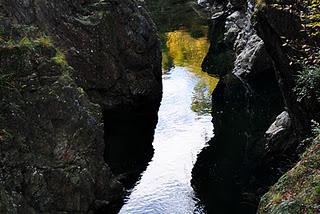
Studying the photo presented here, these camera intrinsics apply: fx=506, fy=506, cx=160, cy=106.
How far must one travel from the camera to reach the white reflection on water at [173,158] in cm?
2680

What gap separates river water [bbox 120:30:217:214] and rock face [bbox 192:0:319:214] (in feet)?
2.66

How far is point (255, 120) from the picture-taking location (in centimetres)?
3703

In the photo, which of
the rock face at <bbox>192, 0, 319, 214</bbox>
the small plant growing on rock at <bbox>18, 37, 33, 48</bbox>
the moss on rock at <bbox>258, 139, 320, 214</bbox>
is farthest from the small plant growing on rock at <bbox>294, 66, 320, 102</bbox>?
the small plant growing on rock at <bbox>18, 37, 33, 48</bbox>

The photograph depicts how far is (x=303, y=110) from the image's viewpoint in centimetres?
2448

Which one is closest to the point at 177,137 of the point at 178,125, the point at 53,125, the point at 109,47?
the point at 178,125

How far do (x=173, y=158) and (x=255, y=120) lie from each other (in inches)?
313

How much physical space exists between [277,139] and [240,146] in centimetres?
471

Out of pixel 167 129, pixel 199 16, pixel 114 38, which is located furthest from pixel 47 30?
pixel 199 16

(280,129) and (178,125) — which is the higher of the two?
(280,129)

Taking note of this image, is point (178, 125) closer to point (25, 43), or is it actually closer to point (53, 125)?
point (53, 125)

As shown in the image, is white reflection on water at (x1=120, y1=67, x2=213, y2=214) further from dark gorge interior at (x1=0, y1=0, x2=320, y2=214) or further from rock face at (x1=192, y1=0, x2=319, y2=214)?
rock face at (x1=192, y1=0, x2=319, y2=214)

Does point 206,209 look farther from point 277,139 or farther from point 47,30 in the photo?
point 47,30

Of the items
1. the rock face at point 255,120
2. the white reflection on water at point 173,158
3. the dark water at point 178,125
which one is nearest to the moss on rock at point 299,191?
the rock face at point 255,120

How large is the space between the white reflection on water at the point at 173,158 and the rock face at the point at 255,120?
0.82 m
